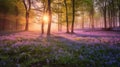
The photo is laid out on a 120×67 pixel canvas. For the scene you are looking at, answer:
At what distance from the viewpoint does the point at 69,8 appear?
4862 centimetres

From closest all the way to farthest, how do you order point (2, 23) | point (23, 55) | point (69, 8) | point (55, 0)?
point (23, 55), point (55, 0), point (69, 8), point (2, 23)

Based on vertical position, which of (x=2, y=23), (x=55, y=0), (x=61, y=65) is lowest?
(x=61, y=65)

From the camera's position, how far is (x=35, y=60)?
30.5ft

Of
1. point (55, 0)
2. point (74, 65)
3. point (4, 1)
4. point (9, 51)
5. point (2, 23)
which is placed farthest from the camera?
point (2, 23)

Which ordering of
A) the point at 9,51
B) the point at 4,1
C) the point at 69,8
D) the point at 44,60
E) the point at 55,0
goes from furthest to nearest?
1. the point at 4,1
2. the point at 69,8
3. the point at 55,0
4. the point at 9,51
5. the point at 44,60

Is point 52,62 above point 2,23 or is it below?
below

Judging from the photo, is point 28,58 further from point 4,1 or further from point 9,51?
point 4,1

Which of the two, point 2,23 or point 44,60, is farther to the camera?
point 2,23

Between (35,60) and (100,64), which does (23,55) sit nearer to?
(35,60)

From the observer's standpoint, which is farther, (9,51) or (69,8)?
(69,8)

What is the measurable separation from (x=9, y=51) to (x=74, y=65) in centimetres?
483

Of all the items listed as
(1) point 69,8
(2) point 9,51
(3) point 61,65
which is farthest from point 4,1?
(3) point 61,65

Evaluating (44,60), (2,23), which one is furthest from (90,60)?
(2,23)

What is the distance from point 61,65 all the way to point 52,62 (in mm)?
589
